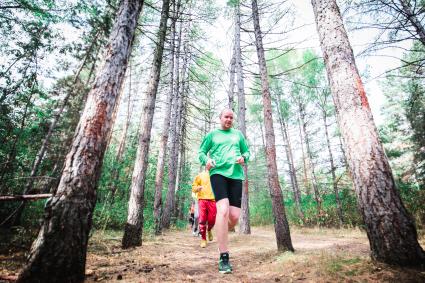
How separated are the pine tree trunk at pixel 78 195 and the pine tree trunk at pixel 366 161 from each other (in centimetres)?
298

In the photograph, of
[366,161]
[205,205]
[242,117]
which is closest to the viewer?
[366,161]

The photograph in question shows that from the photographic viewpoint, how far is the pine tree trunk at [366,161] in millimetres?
2393

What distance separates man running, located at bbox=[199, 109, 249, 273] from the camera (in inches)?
125

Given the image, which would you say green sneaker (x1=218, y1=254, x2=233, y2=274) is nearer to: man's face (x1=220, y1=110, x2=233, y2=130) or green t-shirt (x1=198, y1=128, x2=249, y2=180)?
green t-shirt (x1=198, y1=128, x2=249, y2=180)

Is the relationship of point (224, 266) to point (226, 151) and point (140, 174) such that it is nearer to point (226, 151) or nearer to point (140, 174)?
point (226, 151)

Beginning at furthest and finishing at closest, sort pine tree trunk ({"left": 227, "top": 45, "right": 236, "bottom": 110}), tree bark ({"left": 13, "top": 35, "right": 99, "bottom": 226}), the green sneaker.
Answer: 1. pine tree trunk ({"left": 227, "top": 45, "right": 236, "bottom": 110})
2. tree bark ({"left": 13, "top": 35, "right": 99, "bottom": 226})
3. the green sneaker

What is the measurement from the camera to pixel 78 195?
2.45 meters

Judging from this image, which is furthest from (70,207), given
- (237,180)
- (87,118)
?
(237,180)

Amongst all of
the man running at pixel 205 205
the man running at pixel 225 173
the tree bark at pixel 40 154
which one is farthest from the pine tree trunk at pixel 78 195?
the tree bark at pixel 40 154

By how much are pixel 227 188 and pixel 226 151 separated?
543mm

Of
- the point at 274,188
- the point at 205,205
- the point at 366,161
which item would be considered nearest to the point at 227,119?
the point at 366,161

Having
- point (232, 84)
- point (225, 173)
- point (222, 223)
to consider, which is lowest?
point (222, 223)

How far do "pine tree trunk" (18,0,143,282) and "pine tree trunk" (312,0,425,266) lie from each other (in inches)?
117

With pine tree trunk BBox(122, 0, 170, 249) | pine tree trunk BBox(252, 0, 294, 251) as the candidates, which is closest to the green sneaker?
pine tree trunk BBox(252, 0, 294, 251)
